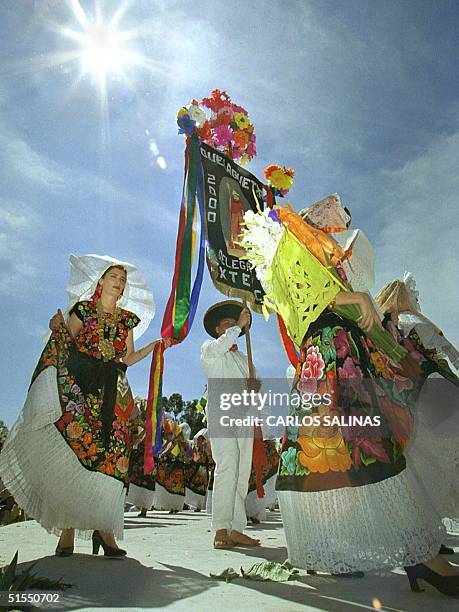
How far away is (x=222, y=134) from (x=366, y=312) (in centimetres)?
406

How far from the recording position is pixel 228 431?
4.36 m

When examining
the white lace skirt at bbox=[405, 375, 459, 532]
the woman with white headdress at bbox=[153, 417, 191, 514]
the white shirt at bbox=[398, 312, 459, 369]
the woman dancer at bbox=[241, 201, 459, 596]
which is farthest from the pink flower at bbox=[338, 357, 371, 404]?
the woman with white headdress at bbox=[153, 417, 191, 514]

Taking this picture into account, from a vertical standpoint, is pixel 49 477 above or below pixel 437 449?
below

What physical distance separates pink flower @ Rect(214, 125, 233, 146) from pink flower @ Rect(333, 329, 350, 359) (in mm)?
4056

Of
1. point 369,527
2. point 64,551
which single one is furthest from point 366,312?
point 64,551

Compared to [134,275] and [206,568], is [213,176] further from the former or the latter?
[206,568]

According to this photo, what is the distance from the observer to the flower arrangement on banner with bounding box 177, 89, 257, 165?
561 cm

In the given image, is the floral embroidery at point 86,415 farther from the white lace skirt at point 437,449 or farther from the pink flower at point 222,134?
the pink flower at point 222,134

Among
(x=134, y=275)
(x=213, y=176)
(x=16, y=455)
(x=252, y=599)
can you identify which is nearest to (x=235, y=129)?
(x=213, y=176)

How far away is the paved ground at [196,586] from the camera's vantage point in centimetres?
192

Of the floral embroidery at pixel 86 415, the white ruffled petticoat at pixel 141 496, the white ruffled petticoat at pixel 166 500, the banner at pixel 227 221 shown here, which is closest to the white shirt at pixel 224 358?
the banner at pixel 227 221

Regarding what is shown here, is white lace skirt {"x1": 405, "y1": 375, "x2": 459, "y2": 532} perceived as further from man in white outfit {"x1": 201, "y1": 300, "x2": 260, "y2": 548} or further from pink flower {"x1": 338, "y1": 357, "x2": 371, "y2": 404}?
man in white outfit {"x1": 201, "y1": 300, "x2": 260, "y2": 548}

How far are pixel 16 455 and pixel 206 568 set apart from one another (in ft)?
4.63

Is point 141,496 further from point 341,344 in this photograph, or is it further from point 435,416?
point 341,344
